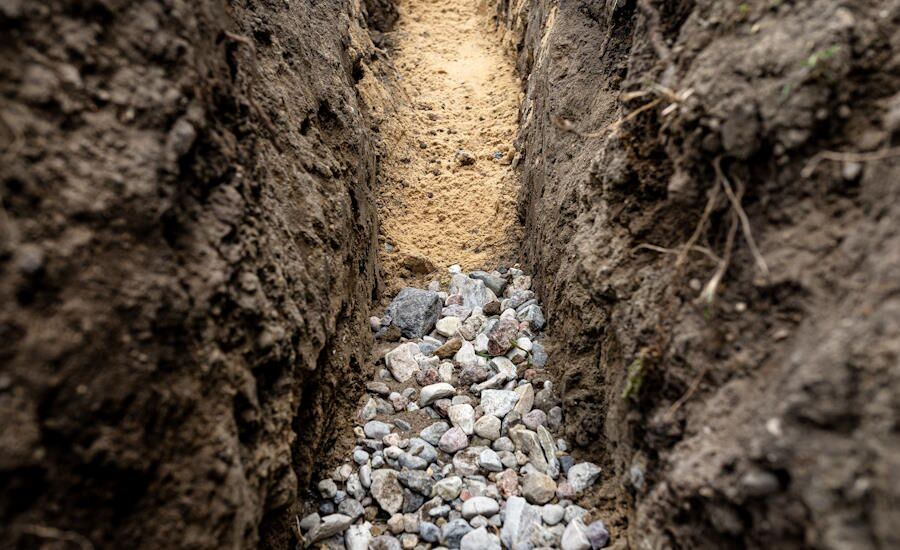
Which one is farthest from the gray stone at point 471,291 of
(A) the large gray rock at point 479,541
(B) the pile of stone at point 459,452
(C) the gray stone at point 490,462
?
(A) the large gray rock at point 479,541

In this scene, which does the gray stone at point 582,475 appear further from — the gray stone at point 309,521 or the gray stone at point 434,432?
the gray stone at point 309,521

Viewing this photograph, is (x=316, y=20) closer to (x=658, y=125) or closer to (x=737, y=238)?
(x=658, y=125)

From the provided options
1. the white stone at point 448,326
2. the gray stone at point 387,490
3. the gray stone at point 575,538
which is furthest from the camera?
the white stone at point 448,326

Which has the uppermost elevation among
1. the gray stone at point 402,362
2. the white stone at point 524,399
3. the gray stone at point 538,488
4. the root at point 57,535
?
the root at point 57,535

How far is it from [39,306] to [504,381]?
2.02m

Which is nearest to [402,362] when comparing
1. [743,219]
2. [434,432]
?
[434,432]

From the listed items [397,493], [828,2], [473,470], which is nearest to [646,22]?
[828,2]

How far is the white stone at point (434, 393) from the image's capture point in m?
2.81

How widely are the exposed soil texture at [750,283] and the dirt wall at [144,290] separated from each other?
1.16 meters

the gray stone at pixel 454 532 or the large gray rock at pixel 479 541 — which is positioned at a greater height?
the large gray rock at pixel 479 541

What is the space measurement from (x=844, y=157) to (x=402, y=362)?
2.11 metres

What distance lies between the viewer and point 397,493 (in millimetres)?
2361

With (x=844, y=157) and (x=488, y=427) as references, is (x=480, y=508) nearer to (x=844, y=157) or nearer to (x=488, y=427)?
(x=488, y=427)

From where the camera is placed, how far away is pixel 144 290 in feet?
4.76
